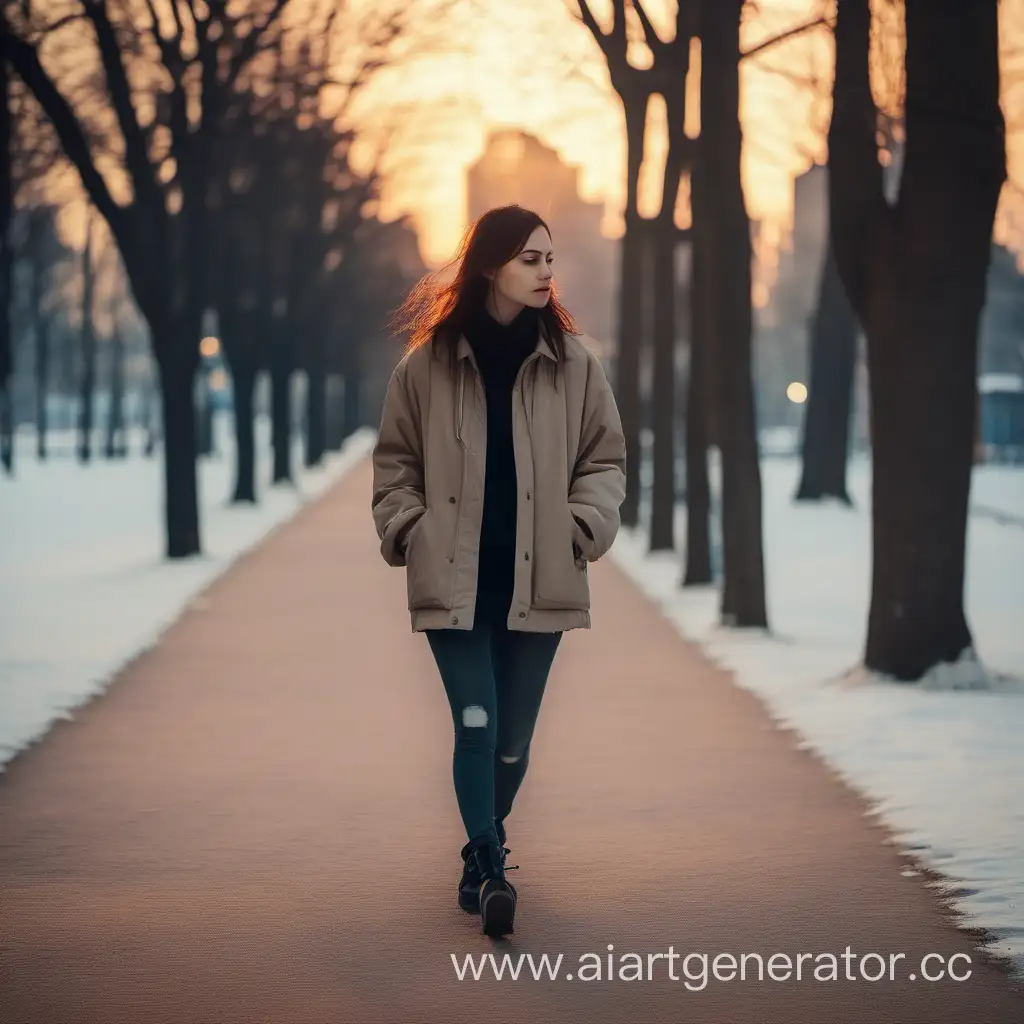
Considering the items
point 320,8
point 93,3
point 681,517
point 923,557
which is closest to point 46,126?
point 320,8

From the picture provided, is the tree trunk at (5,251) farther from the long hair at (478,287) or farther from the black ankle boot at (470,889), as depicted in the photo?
the black ankle boot at (470,889)

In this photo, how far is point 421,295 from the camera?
604cm

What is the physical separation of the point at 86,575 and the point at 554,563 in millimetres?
15233

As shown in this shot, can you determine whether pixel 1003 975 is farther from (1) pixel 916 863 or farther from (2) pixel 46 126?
(2) pixel 46 126

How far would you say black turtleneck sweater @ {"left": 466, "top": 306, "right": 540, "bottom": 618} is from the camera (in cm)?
559

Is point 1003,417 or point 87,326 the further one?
point 1003,417

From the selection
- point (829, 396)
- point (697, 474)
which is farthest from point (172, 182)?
point (829, 396)

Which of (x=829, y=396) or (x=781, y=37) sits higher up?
(x=781, y=37)

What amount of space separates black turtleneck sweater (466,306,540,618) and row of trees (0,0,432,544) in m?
14.2

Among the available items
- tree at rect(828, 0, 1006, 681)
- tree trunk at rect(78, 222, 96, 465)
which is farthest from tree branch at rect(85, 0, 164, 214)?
tree trunk at rect(78, 222, 96, 465)

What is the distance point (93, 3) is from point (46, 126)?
14167 mm

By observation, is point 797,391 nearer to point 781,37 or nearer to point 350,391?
point 350,391

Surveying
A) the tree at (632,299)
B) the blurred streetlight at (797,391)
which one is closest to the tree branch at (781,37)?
the tree at (632,299)

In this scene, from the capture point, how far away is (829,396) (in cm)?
3659
